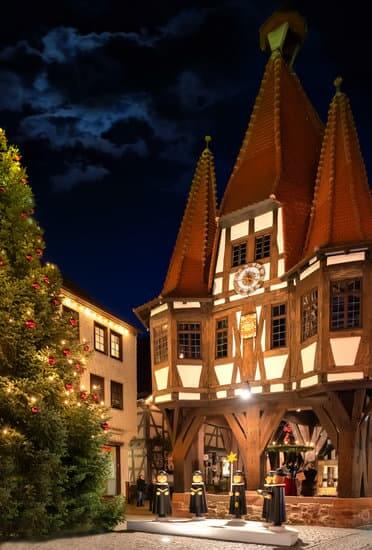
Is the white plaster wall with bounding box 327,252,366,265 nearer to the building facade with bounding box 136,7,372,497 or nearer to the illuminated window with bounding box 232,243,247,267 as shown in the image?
the building facade with bounding box 136,7,372,497

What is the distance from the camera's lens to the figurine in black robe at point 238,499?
58.7 ft

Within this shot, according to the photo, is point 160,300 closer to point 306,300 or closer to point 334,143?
point 306,300

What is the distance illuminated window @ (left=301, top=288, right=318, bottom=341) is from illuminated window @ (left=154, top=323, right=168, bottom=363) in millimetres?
5279

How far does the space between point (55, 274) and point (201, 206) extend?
11509 mm

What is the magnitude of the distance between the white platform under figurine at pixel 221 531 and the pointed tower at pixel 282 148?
808 centimetres

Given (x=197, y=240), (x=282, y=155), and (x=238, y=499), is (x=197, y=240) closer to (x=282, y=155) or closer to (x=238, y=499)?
(x=282, y=155)

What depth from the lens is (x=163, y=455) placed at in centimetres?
3300

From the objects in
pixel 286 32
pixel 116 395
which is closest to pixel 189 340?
pixel 116 395

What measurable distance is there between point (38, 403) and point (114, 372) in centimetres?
1624

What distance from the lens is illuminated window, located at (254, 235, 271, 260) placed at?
71.1 ft

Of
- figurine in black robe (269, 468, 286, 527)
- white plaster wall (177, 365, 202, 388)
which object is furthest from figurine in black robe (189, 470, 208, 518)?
white plaster wall (177, 365, 202, 388)

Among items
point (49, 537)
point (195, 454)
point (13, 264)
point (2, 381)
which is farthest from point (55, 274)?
point (195, 454)

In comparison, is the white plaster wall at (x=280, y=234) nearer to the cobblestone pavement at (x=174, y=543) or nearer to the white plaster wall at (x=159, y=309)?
the white plaster wall at (x=159, y=309)

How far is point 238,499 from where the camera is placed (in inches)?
709
